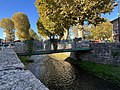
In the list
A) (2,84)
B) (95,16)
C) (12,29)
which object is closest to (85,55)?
(95,16)

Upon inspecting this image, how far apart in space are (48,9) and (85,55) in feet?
32.4

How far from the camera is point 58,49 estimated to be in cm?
2797

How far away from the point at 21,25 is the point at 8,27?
8.29 m

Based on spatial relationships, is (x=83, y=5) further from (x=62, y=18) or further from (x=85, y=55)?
(x=85, y=55)

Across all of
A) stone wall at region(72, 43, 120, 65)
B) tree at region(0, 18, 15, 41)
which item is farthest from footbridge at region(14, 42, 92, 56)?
tree at region(0, 18, 15, 41)

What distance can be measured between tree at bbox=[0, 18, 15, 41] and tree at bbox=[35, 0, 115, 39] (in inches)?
1738

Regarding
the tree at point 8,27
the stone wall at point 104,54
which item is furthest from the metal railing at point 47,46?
the tree at point 8,27

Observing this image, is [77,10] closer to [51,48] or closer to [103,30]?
[51,48]

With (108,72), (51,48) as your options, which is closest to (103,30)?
(51,48)

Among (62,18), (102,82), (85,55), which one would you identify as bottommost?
(102,82)

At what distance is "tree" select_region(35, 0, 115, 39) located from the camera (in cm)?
2925

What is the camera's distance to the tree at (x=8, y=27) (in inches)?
2933

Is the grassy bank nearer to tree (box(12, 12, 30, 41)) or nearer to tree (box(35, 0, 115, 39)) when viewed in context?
tree (box(35, 0, 115, 39))

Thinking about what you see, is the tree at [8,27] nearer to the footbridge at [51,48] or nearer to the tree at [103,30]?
the tree at [103,30]
